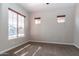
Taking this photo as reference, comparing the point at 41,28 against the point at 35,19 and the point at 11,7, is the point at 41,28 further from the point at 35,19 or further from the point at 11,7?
the point at 11,7

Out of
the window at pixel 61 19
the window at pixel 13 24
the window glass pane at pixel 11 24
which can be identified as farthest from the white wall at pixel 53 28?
the window glass pane at pixel 11 24

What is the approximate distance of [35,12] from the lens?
20.1 ft

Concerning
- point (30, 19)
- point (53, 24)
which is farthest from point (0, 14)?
point (53, 24)

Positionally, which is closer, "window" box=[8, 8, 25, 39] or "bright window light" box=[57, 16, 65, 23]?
"window" box=[8, 8, 25, 39]

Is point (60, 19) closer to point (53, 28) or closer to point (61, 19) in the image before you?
point (61, 19)

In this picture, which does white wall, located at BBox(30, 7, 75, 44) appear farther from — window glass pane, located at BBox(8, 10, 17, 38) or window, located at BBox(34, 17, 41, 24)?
window glass pane, located at BBox(8, 10, 17, 38)

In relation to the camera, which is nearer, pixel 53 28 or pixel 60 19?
pixel 60 19

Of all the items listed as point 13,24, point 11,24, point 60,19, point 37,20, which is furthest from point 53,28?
point 11,24

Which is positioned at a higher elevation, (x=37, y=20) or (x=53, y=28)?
(x=37, y=20)

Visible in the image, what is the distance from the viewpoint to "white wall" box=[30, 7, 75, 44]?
526 cm

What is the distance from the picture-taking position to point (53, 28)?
5691 mm

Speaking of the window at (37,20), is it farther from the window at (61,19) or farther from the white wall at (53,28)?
the window at (61,19)

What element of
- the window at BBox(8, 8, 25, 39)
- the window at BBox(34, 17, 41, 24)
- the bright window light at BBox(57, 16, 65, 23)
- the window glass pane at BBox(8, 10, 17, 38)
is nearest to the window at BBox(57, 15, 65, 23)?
the bright window light at BBox(57, 16, 65, 23)

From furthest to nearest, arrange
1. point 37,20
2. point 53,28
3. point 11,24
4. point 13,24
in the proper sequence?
point 37,20 → point 53,28 → point 13,24 → point 11,24
